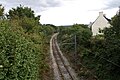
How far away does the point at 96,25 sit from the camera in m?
63.9

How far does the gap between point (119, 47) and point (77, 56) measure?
18.9m

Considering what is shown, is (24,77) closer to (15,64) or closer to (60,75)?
(15,64)

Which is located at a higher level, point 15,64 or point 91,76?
point 15,64

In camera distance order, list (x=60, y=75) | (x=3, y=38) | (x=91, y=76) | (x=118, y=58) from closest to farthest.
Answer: (x=3, y=38) → (x=118, y=58) → (x=91, y=76) → (x=60, y=75)

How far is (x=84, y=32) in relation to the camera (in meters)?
37.5

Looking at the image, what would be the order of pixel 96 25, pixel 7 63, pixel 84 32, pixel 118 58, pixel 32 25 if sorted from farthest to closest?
1. pixel 96 25
2. pixel 84 32
3. pixel 32 25
4. pixel 118 58
5. pixel 7 63

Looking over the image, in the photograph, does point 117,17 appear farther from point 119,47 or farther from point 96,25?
point 96,25

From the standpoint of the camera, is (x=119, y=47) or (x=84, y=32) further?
(x=84, y=32)

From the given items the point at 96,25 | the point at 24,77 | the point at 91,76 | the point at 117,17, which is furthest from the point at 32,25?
the point at 96,25

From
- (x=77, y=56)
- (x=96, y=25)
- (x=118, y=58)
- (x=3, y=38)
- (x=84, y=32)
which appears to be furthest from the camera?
(x=96, y=25)

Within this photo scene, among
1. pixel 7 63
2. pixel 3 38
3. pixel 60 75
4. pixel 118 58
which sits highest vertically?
pixel 3 38

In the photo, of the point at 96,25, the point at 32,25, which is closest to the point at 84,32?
the point at 32,25

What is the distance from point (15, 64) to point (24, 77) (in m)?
1.49

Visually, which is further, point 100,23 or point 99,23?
point 99,23
